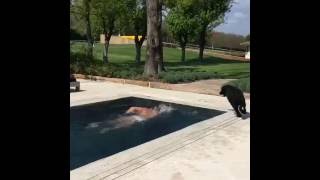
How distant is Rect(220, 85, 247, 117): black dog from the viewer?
43.8ft

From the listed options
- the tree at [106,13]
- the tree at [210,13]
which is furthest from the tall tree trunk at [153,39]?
the tree at [210,13]

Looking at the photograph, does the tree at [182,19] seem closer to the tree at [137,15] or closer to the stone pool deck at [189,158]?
the tree at [137,15]

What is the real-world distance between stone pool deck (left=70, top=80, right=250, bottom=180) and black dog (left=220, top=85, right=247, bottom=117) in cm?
30

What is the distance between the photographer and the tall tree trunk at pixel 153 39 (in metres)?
23.9

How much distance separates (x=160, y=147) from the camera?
30.6 ft

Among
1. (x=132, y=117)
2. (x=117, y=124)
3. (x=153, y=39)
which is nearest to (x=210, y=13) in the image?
(x=153, y=39)

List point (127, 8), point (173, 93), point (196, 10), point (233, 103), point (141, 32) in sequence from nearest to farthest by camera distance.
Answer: point (233, 103) → point (173, 93) → point (127, 8) → point (141, 32) → point (196, 10)

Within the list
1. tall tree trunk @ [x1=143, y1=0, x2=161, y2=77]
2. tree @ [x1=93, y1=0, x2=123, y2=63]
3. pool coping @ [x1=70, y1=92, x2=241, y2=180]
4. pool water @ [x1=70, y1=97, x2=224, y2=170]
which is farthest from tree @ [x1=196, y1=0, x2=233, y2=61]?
pool coping @ [x1=70, y1=92, x2=241, y2=180]

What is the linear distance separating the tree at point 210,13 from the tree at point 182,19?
4.17ft
